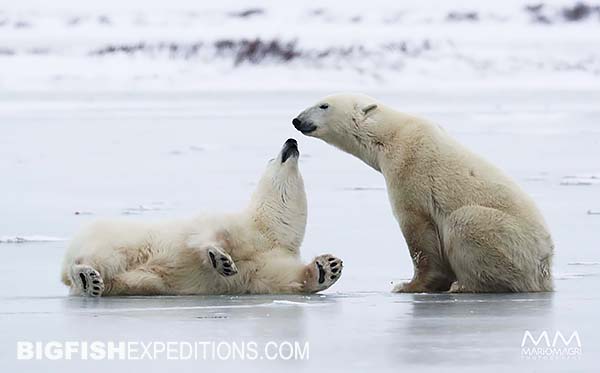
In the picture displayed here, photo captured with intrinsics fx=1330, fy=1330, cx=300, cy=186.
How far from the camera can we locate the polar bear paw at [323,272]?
17.7 ft

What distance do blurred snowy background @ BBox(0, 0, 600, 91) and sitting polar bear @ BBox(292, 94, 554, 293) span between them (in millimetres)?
20709

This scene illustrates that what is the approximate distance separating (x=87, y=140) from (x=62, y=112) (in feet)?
17.7

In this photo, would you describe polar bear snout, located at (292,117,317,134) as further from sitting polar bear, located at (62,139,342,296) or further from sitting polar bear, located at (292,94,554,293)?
sitting polar bear, located at (62,139,342,296)

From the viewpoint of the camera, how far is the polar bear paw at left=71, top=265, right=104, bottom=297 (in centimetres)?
538

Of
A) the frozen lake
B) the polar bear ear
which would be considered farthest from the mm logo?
the polar bear ear

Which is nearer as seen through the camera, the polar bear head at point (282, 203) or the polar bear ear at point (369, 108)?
the polar bear head at point (282, 203)

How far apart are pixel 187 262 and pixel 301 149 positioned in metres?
8.68

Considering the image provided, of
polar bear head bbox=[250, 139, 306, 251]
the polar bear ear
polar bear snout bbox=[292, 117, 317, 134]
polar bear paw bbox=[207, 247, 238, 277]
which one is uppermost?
the polar bear ear

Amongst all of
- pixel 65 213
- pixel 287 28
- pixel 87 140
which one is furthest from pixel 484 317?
pixel 287 28

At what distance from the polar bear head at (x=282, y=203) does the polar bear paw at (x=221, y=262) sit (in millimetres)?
361

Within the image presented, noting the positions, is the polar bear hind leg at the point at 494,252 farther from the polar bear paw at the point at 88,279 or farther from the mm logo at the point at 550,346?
the polar bear paw at the point at 88,279

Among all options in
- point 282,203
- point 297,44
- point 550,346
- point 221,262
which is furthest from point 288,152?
point 297,44

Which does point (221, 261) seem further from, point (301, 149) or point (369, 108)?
point (301, 149)

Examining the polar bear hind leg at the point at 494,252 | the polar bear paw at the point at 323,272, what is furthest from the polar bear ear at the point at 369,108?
the polar bear paw at the point at 323,272
